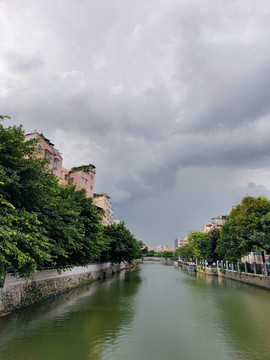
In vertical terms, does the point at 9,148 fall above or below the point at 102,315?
above

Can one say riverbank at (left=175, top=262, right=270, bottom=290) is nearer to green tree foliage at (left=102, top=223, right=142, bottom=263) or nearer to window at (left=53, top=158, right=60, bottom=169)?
green tree foliage at (left=102, top=223, right=142, bottom=263)

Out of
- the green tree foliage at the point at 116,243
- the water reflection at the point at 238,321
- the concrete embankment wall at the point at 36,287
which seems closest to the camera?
the water reflection at the point at 238,321

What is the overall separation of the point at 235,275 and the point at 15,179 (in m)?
47.3

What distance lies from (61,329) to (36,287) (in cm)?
892

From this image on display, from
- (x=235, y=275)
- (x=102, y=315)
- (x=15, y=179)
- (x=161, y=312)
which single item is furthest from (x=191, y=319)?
(x=235, y=275)

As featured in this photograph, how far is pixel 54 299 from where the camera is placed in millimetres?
25875

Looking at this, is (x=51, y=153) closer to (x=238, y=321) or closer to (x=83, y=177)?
(x=83, y=177)

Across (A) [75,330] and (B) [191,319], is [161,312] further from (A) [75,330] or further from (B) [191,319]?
(A) [75,330]

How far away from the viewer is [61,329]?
15875 millimetres

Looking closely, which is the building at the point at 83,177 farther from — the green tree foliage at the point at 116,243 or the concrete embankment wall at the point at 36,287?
the concrete embankment wall at the point at 36,287

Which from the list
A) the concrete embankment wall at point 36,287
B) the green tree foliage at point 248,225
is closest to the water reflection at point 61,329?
the concrete embankment wall at point 36,287

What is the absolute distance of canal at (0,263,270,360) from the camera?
1229 centimetres

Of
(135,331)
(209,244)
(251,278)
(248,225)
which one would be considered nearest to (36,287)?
(135,331)

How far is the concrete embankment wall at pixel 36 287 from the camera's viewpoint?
1863 centimetres
